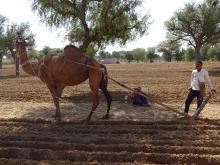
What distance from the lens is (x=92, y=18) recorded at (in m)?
17.8

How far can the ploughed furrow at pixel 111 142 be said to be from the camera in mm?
6863

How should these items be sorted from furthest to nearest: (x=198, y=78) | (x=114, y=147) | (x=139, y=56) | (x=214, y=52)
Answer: (x=139, y=56) < (x=214, y=52) < (x=198, y=78) < (x=114, y=147)

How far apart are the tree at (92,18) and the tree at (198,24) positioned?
893 inches

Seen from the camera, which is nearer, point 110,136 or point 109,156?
point 109,156

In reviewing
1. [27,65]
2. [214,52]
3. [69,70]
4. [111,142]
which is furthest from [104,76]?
[214,52]

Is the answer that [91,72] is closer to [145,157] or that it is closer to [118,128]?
[118,128]

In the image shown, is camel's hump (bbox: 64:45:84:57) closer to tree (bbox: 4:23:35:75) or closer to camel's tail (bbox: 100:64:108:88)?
camel's tail (bbox: 100:64:108:88)

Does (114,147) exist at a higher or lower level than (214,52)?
lower

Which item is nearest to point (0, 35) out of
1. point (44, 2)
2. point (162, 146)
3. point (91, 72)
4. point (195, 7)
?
point (195, 7)

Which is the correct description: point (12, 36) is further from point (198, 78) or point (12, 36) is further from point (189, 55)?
point (189, 55)

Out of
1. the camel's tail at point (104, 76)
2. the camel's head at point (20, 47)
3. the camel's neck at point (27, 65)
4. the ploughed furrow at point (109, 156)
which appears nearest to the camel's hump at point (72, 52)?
the camel's tail at point (104, 76)

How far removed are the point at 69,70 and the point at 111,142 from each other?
3375 millimetres

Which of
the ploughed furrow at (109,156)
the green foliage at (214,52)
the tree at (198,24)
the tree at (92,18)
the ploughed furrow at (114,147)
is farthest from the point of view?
the green foliage at (214,52)

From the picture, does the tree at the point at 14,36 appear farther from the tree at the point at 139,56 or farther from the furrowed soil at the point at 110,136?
the tree at the point at 139,56
